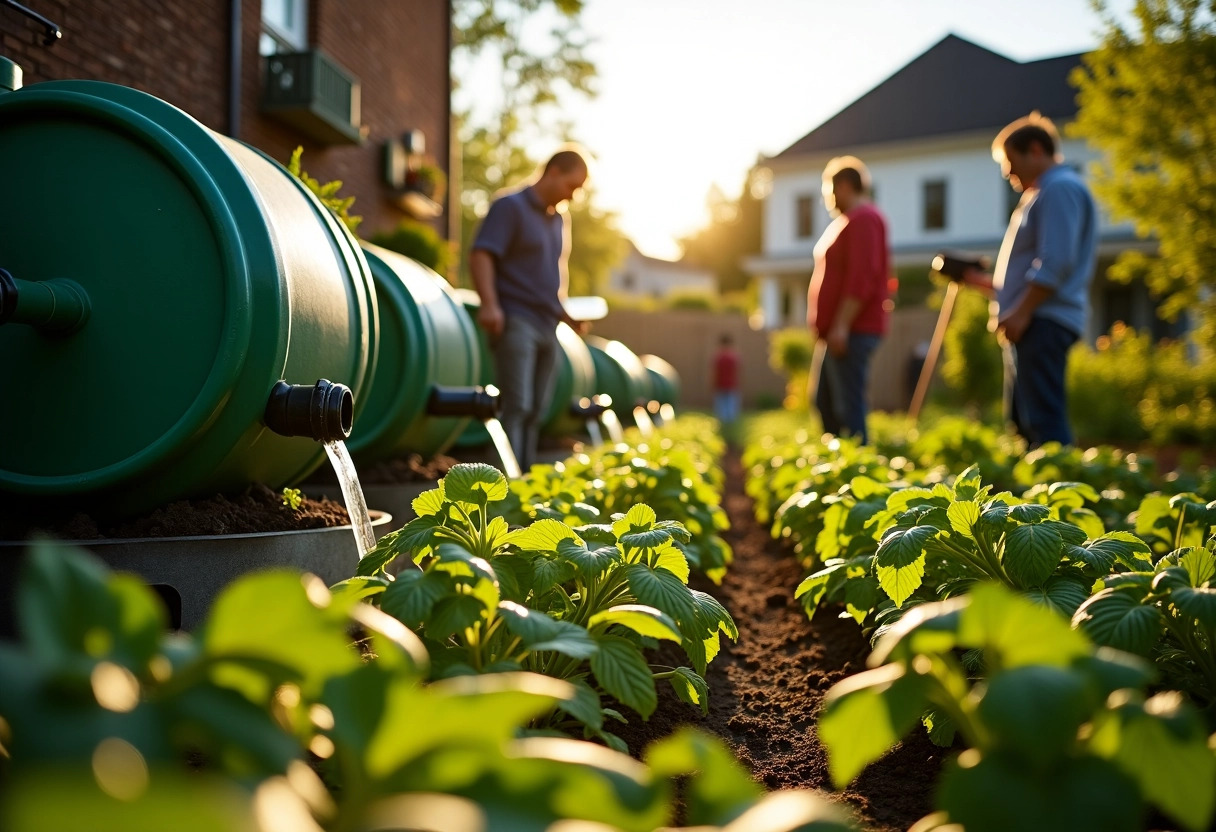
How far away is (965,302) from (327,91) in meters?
10.3

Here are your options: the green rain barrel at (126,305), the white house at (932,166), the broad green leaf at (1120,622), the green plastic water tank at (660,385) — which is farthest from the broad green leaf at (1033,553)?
the white house at (932,166)

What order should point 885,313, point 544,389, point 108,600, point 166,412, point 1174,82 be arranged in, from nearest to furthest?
point 108,600
point 166,412
point 544,389
point 885,313
point 1174,82

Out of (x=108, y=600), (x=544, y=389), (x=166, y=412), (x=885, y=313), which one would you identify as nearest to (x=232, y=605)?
(x=108, y=600)

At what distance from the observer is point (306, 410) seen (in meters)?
2.50

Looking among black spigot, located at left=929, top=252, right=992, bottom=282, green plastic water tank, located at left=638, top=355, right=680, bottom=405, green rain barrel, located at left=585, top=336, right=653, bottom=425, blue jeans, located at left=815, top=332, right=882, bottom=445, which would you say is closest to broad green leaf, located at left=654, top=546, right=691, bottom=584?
blue jeans, located at left=815, top=332, right=882, bottom=445

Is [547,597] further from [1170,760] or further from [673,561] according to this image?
[1170,760]

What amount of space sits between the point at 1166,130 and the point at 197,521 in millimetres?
11437

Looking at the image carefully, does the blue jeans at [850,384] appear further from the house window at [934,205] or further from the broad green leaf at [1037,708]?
the house window at [934,205]

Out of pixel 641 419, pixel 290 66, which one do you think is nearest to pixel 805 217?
pixel 641 419

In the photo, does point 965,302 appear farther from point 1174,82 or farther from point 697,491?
point 697,491

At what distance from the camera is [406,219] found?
9.38m

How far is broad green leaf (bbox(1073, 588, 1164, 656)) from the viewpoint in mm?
1484

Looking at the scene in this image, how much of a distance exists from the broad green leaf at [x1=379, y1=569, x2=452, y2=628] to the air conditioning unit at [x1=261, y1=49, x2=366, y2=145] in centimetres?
569

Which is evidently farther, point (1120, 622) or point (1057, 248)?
point (1057, 248)
